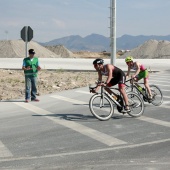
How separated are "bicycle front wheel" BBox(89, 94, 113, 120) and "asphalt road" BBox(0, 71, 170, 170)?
18 cm

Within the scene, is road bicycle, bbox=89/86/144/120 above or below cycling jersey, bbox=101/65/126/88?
below

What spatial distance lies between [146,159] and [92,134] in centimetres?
218

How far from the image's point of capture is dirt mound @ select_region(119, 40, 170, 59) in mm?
89312

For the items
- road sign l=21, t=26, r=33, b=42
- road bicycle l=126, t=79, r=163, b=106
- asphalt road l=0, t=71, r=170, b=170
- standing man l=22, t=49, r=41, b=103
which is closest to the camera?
asphalt road l=0, t=71, r=170, b=170

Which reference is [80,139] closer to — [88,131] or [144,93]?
[88,131]

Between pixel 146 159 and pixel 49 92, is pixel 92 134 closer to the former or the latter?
pixel 146 159

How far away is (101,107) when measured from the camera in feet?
31.5

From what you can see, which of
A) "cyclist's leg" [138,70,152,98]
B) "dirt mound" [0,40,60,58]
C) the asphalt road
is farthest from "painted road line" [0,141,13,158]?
"dirt mound" [0,40,60,58]

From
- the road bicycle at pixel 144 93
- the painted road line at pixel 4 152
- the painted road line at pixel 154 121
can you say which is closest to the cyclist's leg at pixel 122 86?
the painted road line at pixel 154 121

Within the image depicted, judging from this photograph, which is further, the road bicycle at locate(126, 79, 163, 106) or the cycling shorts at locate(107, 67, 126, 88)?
the road bicycle at locate(126, 79, 163, 106)

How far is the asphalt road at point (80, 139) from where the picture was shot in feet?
19.3

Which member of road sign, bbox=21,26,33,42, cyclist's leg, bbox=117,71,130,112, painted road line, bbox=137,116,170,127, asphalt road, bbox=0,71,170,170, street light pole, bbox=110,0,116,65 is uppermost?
street light pole, bbox=110,0,116,65

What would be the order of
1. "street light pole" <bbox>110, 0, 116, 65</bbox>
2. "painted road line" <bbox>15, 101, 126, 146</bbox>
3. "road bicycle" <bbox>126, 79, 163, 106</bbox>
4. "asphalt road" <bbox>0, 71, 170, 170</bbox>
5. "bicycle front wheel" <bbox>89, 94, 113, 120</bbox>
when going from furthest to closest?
"street light pole" <bbox>110, 0, 116, 65</bbox>
"road bicycle" <bbox>126, 79, 163, 106</bbox>
"bicycle front wheel" <bbox>89, 94, 113, 120</bbox>
"painted road line" <bbox>15, 101, 126, 146</bbox>
"asphalt road" <bbox>0, 71, 170, 170</bbox>

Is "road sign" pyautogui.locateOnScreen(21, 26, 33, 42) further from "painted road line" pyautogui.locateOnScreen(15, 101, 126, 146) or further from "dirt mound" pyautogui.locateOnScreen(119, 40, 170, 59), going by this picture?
"dirt mound" pyautogui.locateOnScreen(119, 40, 170, 59)
